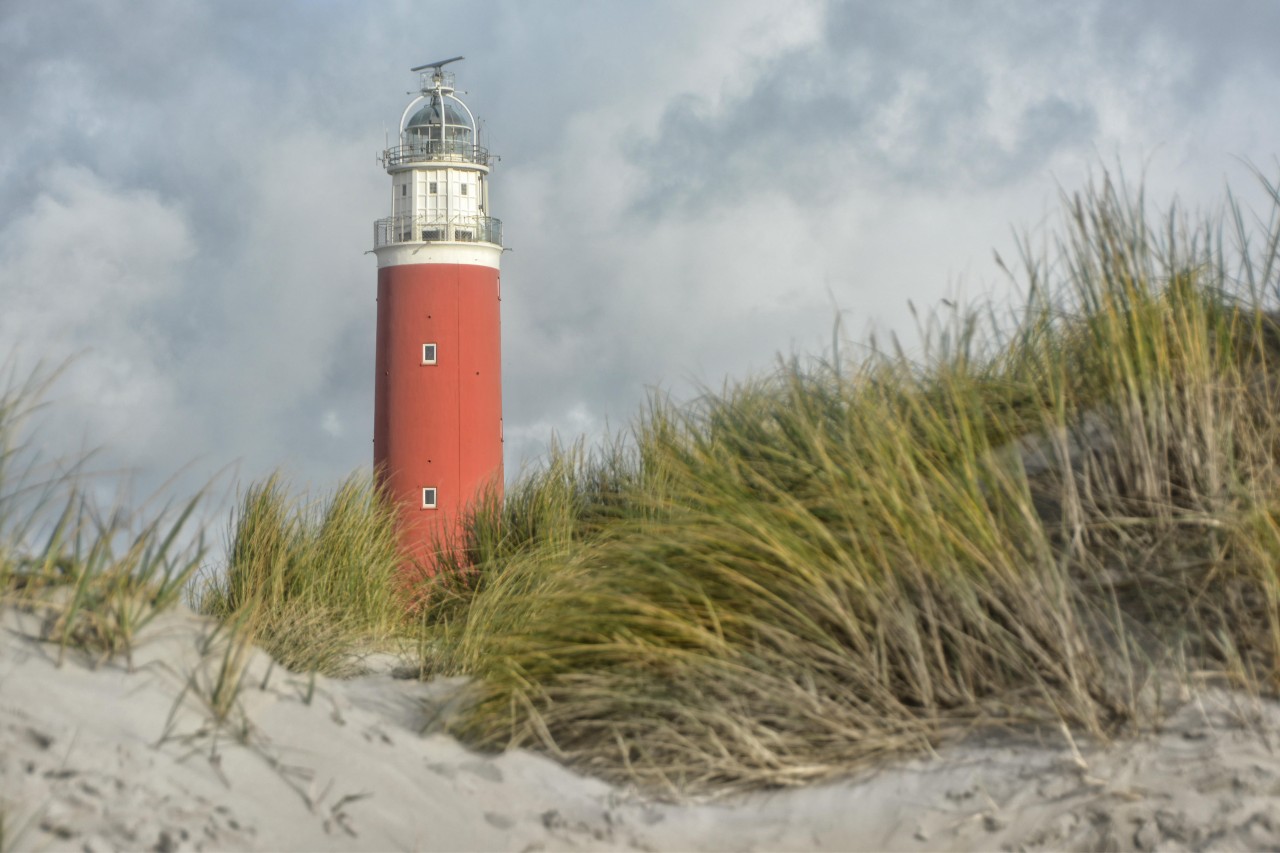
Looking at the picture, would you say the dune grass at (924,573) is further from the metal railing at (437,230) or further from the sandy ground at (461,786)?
the metal railing at (437,230)

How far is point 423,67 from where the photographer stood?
67.3ft

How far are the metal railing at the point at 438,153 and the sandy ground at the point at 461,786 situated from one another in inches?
683

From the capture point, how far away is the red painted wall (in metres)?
18.2

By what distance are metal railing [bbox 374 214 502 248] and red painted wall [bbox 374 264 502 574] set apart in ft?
1.86

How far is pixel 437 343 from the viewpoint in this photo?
18.2 m

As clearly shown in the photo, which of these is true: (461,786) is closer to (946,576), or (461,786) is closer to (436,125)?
(946,576)

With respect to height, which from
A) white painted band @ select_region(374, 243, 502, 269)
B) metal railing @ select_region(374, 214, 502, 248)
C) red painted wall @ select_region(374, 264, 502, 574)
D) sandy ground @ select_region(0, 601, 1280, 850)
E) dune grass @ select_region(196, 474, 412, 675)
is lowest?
sandy ground @ select_region(0, 601, 1280, 850)

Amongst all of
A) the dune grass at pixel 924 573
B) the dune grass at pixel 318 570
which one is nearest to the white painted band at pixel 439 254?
the dune grass at pixel 318 570

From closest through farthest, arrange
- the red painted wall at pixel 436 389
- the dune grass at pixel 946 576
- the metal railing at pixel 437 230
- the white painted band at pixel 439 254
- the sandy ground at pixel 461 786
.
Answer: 1. the sandy ground at pixel 461 786
2. the dune grass at pixel 946 576
3. the red painted wall at pixel 436 389
4. the white painted band at pixel 439 254
5. the metal railing at pixel 437 230

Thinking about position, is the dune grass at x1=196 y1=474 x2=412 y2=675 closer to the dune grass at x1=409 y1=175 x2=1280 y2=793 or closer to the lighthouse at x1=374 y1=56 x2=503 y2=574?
the dune grass at x1=409 y1=175 x2=1280 y2=793

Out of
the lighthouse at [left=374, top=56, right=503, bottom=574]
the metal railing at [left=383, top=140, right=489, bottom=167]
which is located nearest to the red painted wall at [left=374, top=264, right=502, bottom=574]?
the lighthouse at [left=374, top=56, right=503, bottom=574]

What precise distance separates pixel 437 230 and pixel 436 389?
2.47 metres

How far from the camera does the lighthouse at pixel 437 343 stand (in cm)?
1820

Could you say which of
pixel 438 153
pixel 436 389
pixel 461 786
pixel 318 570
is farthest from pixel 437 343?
pixel 461 786
